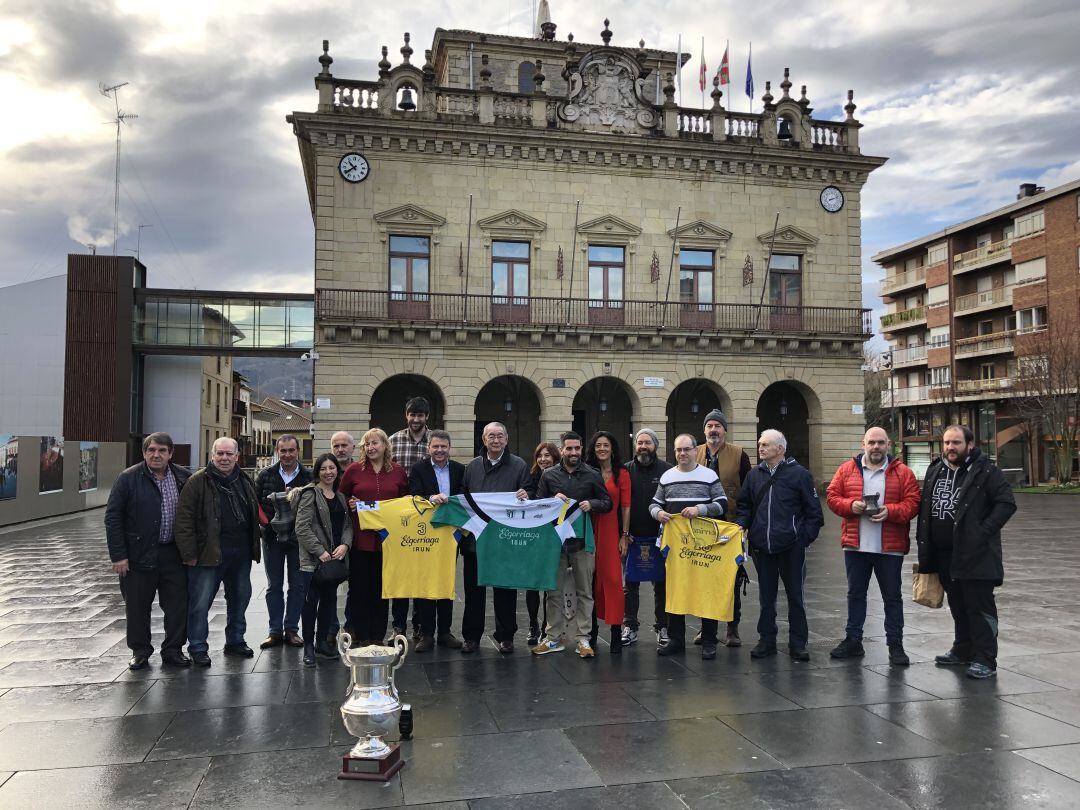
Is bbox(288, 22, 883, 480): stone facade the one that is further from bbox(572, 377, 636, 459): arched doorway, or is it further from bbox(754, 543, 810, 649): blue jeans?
bbox(754, 543, 810, 649): blue jeans

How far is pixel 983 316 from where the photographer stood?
51781 mm

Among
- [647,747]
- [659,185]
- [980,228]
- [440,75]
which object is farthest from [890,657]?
[980,228]

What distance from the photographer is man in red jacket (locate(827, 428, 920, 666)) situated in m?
6.96

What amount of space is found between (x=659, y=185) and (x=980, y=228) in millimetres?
33339

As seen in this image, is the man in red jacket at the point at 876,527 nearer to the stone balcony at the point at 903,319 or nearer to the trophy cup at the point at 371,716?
the trophy cup at the point at 371,716

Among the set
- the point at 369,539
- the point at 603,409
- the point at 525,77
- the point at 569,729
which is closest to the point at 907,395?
the point at 603,409

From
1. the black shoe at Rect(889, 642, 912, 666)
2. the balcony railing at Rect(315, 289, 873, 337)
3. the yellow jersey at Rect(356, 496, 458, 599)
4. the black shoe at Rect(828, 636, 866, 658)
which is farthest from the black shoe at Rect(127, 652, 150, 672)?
the balcony railing at Rect(315, 289, 873, 337)

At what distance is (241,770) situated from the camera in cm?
457

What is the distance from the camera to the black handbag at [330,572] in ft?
22.5

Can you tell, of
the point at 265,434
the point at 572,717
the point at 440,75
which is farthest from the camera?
the point at 265,434

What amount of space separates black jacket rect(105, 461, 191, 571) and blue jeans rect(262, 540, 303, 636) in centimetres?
90

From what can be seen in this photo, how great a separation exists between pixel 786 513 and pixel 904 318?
2271 inches

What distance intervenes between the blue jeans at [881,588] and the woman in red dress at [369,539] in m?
4.08

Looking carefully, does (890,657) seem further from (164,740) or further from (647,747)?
(164,740)
